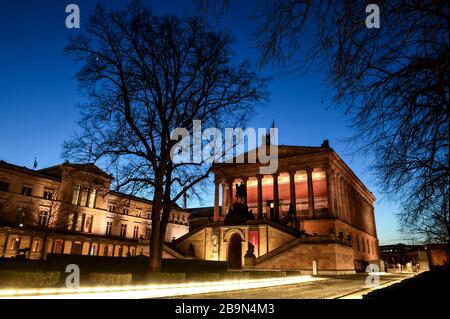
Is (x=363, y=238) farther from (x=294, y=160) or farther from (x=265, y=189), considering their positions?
(x=294, y=160)

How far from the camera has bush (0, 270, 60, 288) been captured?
12.4 metres

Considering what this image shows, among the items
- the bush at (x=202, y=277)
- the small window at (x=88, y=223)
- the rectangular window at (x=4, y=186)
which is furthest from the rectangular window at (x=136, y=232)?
the bush at (x=202, y=277)

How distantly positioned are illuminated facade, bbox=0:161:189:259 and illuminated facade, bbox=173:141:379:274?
7.84 meters

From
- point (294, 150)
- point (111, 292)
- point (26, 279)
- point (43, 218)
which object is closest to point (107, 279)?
point (111, 292)

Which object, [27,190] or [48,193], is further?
[48,193]

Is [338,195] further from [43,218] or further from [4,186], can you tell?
[4,186]

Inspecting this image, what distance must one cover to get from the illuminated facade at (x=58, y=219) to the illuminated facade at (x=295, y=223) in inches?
309

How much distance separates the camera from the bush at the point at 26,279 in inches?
490

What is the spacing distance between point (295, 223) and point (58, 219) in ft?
105

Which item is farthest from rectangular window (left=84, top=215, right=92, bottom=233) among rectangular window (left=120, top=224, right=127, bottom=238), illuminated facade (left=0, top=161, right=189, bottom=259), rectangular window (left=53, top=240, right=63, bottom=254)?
rectangular window (left=120, top=224, right=127, bottom=238)

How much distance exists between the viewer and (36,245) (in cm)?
4766

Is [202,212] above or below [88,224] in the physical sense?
above

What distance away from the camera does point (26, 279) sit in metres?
12.8
